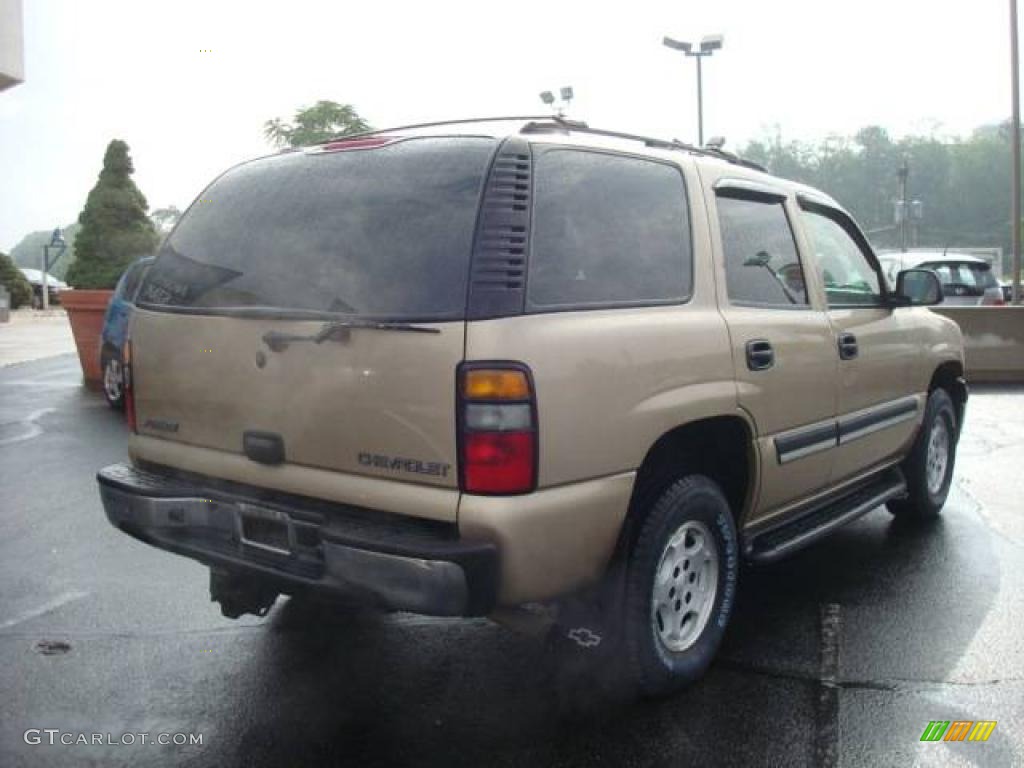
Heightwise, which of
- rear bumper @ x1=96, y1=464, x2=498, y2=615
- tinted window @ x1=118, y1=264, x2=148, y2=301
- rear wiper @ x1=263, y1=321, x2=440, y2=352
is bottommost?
rear bumper @ x1=96, y1=464, x2=498, y2=615

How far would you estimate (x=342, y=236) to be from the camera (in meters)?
3.00

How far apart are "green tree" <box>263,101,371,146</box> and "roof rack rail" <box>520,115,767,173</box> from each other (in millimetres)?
15012

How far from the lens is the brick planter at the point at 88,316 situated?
1119 cm

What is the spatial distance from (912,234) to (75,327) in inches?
1969

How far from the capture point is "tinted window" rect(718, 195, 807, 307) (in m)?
3.71

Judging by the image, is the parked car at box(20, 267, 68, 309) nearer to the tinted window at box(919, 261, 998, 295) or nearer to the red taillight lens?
the tinted window at box(919, 261, 998, 295)

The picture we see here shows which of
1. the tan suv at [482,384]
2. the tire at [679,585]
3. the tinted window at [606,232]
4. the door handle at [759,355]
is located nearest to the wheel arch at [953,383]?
the tan suv at [482,384]

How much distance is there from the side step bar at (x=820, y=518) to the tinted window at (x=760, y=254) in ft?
3.13

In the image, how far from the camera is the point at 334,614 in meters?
4.06

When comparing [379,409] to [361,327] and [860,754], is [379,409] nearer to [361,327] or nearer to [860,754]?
[361,327]

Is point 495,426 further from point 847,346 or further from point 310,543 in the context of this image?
point 847,346

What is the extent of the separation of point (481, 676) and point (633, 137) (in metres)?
2.10

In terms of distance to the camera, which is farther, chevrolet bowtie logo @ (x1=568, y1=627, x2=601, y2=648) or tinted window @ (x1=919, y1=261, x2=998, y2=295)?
tinted window @ (x1=919, y1=261, x2=998, y2=295)

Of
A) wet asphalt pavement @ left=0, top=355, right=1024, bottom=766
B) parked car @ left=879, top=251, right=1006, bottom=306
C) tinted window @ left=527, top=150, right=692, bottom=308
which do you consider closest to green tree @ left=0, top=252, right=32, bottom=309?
parked car @ left=879, top=251, right=1006, bottom=306
